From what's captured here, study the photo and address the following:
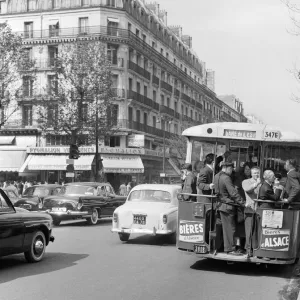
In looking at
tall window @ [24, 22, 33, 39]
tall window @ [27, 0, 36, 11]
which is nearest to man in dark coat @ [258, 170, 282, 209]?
tall window @ [24, 22, 33, 39]

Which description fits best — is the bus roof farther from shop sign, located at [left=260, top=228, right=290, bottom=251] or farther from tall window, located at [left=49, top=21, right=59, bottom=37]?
tall window, located at [left=49, top=21, right=59, bottom=37]

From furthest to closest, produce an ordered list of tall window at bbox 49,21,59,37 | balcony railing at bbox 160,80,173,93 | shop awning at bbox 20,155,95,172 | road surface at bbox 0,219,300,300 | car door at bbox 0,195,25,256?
balcony railing at bbox 160,80,173,93, tall window at bbox 49,21,59,37, shop awning at bbox 20,155,95,172, car door at bbox 0,195,25,256, road surface at bbox 0,219,300,300

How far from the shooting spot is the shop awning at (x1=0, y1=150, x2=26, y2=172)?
143 ft

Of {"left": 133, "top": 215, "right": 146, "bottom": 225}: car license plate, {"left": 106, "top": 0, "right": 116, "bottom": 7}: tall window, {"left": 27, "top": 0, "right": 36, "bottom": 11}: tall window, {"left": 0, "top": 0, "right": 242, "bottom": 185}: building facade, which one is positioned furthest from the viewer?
{"left": 27, "top": 0, "right": 36, "bottom": 11}: tall window

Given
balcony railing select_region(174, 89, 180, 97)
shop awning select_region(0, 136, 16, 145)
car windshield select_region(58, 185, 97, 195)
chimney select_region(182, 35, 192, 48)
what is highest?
chimney select_region(182, 35, 192, 48)

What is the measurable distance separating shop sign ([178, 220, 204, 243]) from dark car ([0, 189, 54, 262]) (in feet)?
8.73

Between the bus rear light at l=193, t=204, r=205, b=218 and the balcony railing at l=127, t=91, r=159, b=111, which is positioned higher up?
the balcony railing at l=127, t=91, r=159, b=111

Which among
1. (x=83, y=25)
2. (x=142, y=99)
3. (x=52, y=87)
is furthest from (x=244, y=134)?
(x=142, y=99)

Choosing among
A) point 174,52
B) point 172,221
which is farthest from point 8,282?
point 174,52

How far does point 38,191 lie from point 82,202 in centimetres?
321

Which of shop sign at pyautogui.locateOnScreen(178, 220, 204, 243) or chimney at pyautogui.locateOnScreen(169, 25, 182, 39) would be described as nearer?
shop sign at pyautogui.locateOnScreen(178, 220, 204, 243)

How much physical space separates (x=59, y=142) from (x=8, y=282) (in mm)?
37400

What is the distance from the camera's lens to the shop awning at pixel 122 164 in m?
43.1

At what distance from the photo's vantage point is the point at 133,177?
46.1 m
